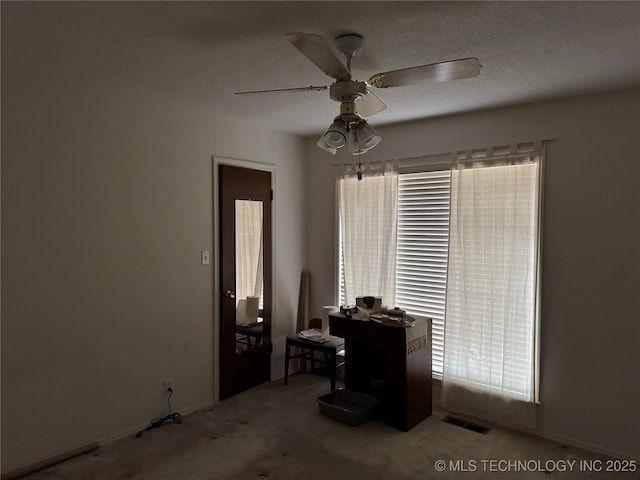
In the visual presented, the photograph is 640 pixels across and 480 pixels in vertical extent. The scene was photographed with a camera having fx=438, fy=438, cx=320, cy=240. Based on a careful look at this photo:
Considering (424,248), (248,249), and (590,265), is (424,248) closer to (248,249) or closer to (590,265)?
(590,265)

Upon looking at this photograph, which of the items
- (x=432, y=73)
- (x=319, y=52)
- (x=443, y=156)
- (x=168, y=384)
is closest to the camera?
(x=319, y=52)

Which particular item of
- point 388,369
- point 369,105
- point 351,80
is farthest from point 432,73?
point 388,369

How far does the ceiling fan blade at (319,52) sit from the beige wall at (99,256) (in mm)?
1589

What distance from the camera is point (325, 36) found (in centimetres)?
214

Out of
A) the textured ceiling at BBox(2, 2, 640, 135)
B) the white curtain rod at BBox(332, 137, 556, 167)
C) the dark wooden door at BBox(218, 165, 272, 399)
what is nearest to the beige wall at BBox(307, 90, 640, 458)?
the white curtain rod at BBox(332, 137, 556, 167)

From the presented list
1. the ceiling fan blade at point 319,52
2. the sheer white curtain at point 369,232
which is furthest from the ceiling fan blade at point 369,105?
the sheer white curtain at point 369,232

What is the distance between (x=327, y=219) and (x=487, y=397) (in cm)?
223

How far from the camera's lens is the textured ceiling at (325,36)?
6.24ft

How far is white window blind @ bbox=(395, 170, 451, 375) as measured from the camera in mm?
3816

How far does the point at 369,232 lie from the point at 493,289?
126 cm

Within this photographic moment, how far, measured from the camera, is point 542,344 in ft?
10.8

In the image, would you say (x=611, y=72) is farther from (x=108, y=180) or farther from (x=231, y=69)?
(x=108, y=180)

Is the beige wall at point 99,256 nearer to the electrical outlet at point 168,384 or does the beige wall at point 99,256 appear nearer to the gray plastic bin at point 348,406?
the electrical outlet at point 168,384

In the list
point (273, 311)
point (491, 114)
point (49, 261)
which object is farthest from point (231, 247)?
point (491, 114)
